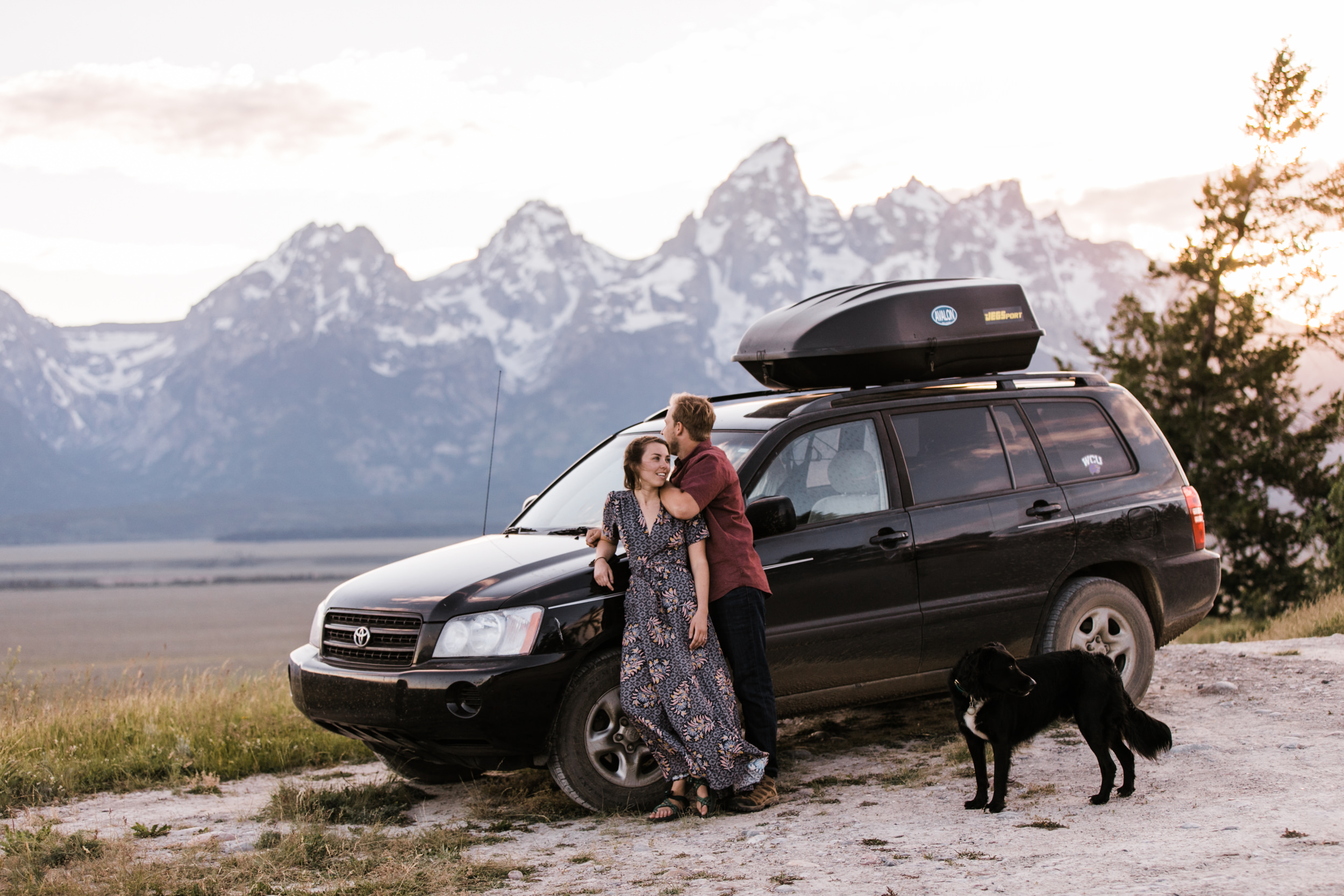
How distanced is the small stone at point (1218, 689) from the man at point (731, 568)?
3764 mm

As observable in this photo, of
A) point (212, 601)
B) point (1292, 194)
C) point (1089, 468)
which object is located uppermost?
point (1292, 194)

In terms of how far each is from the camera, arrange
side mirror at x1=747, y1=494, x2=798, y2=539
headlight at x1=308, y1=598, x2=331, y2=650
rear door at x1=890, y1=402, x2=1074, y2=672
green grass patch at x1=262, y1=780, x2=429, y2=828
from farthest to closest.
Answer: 1. rear door at x1=890, y1=402, x2=1074, y2=672
2. headlight at x1=308, y1=598, x2=331, y2=650
3. green grass patch at x1=262, y1=780, x2=429, y2=828
4. side mirror at x1=747, y1=494, x2=798, y2=539

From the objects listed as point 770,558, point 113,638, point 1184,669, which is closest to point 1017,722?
point 770,558

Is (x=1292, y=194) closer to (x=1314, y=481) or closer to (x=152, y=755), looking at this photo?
(x=1314, y=481)

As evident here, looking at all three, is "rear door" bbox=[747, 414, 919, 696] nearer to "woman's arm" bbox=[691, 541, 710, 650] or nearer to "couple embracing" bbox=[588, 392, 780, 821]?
"couple embracing" bbox=[588, 392, 780, 821]

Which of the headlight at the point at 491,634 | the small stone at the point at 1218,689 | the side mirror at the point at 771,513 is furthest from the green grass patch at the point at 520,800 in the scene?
the small stone at the point at 1218,689

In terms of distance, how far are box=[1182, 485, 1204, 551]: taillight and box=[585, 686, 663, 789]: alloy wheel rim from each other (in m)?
3.66

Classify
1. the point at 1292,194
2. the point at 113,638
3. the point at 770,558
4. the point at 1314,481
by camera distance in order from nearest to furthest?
1. the point at 770,558
2. the point at 1314,481
3. the point at 1292,194
4. the point at 113,638

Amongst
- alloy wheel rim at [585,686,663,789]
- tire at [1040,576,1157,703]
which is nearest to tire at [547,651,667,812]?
alloy wheel rim at [585,686,663,789]

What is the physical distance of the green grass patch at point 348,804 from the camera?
5.74 metres

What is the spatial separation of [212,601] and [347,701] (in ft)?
438

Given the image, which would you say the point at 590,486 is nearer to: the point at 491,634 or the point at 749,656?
the point at 491,634

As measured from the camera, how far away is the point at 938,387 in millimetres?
6691

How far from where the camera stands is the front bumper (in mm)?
5242
